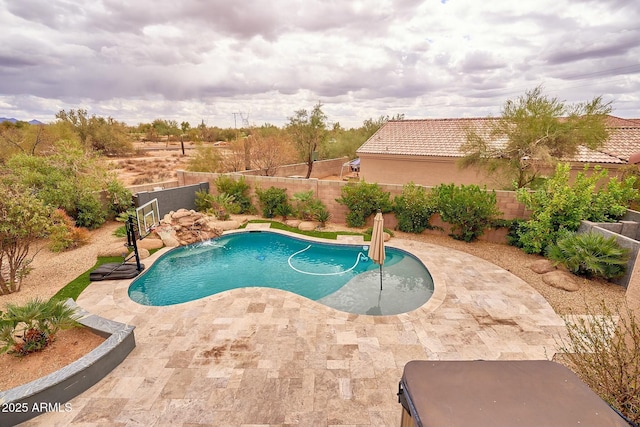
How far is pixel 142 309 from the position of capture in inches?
305

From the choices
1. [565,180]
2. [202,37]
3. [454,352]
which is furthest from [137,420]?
[202,37]

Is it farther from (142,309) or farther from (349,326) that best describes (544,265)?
(142,309)

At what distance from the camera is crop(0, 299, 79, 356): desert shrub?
538cm

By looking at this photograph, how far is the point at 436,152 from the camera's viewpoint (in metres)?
18.5

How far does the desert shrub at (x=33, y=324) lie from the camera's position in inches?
212

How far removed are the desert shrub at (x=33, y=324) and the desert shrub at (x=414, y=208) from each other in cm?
1200

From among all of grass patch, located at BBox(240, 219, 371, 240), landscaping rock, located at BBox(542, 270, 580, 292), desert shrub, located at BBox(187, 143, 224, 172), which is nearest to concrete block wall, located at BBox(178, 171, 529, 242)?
grass patch, located at BBox(240, 219, 371, 240)

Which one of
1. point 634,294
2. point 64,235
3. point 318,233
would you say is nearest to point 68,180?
point 64,235

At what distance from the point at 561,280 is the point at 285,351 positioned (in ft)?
28.2

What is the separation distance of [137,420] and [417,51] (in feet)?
64.2

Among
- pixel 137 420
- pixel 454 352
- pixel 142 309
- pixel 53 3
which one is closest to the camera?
pixel 137 420

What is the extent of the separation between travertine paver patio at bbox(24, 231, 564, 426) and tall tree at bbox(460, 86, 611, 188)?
6.59 meters

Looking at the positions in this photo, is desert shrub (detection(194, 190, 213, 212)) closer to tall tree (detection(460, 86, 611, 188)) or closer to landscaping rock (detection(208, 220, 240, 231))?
landscaping rock (detection(208, 220, 240, 231))

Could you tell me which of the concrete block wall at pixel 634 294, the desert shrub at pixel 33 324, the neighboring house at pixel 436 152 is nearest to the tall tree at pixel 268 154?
the neighboring house at pixel 436 152
